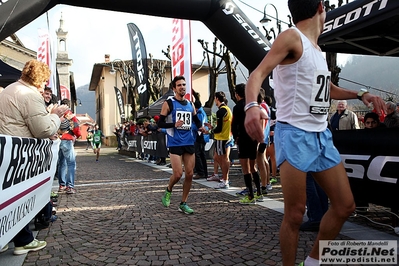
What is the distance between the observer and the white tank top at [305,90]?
7.61ft

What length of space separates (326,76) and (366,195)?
2.12 m

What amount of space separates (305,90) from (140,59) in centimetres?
1396

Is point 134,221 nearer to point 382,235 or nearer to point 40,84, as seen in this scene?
point 40,84

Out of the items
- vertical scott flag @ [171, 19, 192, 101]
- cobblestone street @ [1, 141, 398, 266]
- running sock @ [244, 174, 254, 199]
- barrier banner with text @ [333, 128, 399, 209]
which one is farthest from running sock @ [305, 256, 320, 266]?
vertical scott flag @ [171, 19, 192, 101]

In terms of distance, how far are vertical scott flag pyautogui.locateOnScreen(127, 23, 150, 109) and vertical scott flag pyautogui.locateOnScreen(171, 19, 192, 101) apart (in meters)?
4.65

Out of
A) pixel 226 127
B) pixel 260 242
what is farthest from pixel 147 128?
pixel 260 242

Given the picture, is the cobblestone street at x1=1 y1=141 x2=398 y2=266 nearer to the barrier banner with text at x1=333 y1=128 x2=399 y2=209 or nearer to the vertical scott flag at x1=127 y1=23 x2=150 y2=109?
the barrier banner with text at x1=333 y1=128 x2=399 y2=209

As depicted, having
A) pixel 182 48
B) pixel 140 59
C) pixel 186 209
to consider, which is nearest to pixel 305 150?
pixel 186 209

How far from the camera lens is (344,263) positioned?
2.89 meters

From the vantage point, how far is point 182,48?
35.3ft

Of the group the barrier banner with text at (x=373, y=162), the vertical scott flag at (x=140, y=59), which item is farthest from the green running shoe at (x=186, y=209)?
the vertical scott flag at (x=140, y=59)

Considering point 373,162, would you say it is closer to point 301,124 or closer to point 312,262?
point 312,262

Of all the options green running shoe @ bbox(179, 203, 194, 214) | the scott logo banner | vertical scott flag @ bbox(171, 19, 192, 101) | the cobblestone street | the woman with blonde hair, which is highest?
vertical scott flag @ bbox(171, 19, 192, 101)

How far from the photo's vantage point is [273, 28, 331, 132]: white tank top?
2.32 metres
